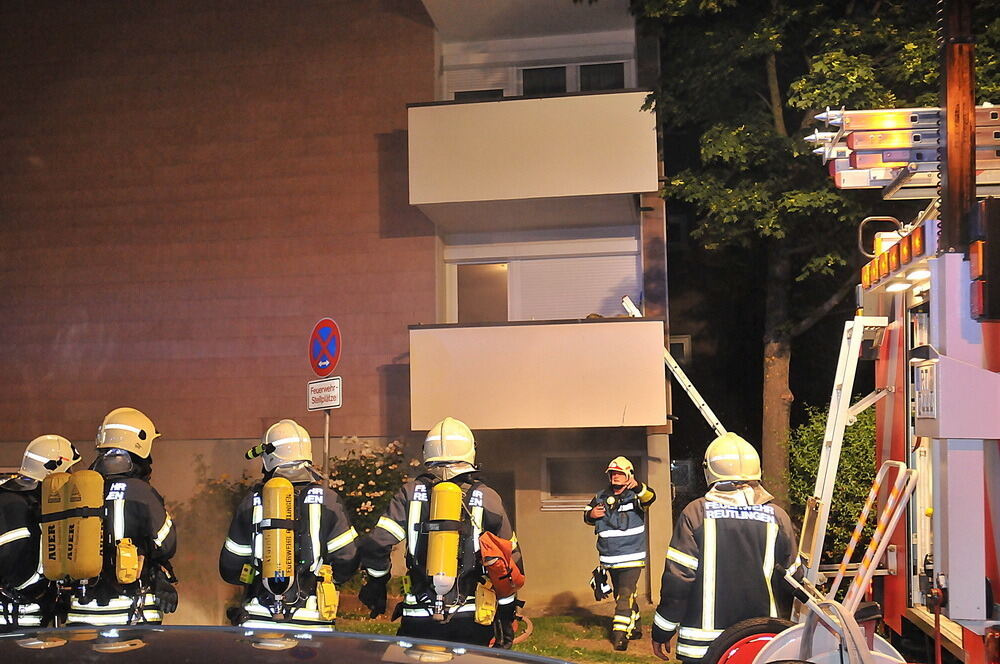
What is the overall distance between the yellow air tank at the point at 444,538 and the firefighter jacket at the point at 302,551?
676 millimetres

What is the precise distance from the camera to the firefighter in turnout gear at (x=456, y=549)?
547cm

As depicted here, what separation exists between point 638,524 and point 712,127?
5.09 m

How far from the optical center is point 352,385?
13.0 metres

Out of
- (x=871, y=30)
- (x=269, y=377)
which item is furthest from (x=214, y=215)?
(x=871, y=30)

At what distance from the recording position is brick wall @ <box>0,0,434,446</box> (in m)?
13.1

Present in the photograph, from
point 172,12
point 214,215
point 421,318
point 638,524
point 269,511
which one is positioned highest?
point 172,12

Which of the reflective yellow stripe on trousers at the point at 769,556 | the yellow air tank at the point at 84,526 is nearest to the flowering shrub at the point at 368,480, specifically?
the yellow air tank at the point at 84,526

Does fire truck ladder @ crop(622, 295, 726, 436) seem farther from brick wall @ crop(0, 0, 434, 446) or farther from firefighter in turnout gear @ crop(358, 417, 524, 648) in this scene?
firefighter in turnout gear @ crop(358, 417, 524, 648)

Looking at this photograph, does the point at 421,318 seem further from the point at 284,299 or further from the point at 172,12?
the point at 172,12

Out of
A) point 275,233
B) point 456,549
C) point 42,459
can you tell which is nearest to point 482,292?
point 275,233

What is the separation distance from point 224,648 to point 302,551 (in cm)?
326

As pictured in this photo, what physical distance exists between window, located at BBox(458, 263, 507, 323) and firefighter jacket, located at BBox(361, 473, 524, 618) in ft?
26.5

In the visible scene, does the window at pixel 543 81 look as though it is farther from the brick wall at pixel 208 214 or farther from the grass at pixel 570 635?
the grass at pixel 570 635

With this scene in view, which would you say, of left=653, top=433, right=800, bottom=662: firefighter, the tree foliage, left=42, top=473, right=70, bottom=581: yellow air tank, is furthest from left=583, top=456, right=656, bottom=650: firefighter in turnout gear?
left=42, top=473, right=70, bottom=581: yellow air tank
